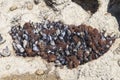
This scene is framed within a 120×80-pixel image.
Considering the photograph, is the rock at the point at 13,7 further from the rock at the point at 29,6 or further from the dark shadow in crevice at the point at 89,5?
the dark shadow in crevice at the point at 89,5

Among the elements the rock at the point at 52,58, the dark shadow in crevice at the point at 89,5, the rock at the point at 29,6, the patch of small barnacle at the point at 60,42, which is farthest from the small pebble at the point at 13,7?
the rock at the point at 52,58

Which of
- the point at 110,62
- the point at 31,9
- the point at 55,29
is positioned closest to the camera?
the point at 110,62

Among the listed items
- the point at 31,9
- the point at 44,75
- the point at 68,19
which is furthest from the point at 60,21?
the point at 44,75

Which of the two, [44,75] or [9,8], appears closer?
[44,75]

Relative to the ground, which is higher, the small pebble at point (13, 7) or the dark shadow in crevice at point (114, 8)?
the dark shadow in crevice at point (114, 8)

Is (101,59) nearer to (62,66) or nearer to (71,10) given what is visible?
(62,66)
